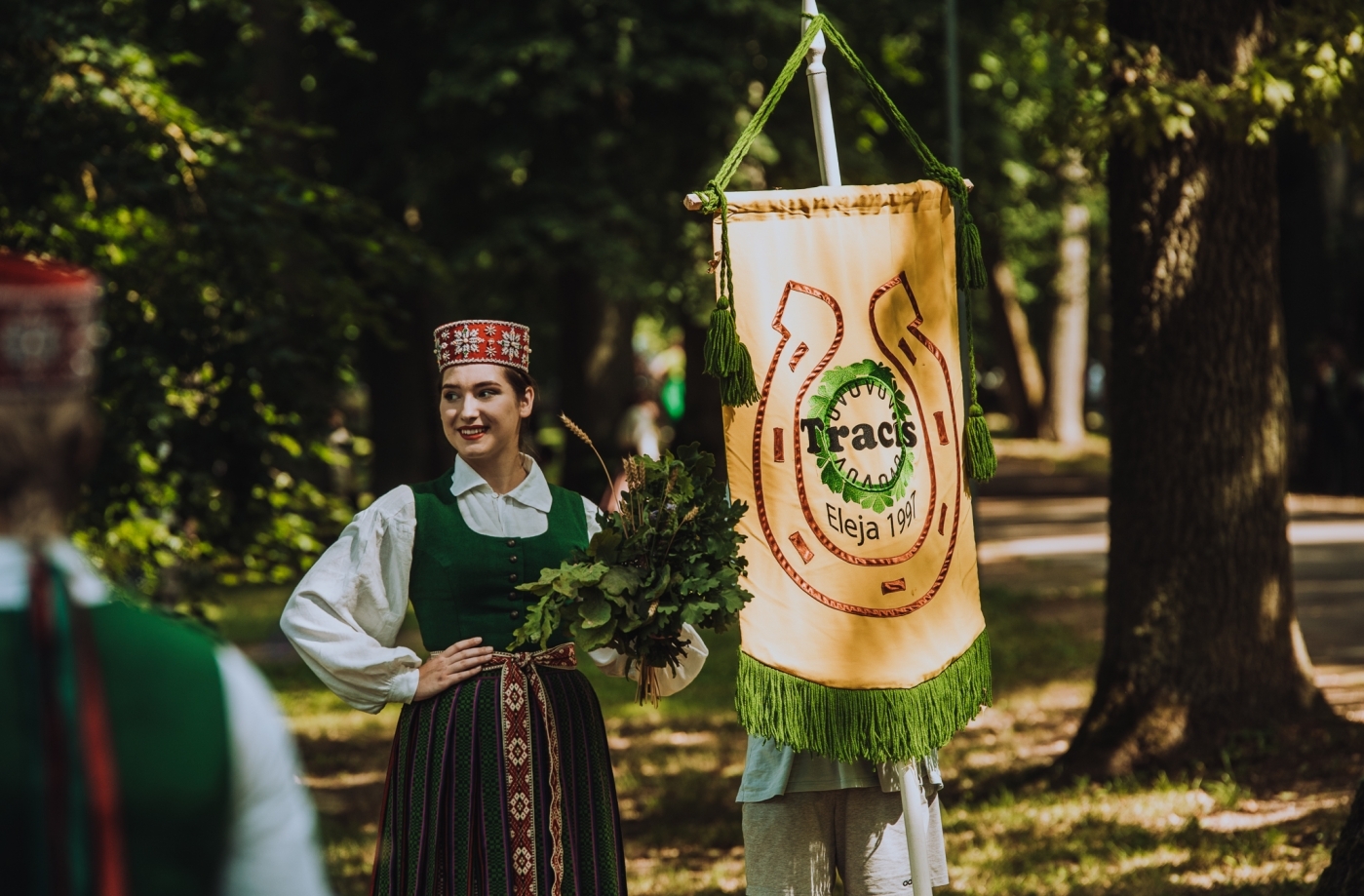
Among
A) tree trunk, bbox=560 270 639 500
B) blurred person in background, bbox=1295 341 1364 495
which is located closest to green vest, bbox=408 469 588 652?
tree trunk, bbox=560 270 639 500

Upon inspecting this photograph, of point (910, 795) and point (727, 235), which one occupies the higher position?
point (727, 235)

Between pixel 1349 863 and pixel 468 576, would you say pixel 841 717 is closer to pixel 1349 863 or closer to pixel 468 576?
pixel 468 576

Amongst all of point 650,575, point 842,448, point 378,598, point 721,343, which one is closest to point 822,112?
point 721,343

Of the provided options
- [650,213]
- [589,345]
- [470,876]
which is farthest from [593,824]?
A: [589,345]

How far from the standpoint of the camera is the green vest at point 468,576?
3490mm

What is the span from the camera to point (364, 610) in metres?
3.47

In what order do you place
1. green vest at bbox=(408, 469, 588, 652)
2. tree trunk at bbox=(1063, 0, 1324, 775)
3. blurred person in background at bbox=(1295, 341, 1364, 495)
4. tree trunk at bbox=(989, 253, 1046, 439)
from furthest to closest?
tree trunk at bbox=(989, 253, 1046, 439) < blurred person in background at bbox=(1295, 341, 1364, 495) < tree trunk at bbox=(1063, 0, 1324, 775) < green vest at bbox=(408, 469, 588, 652)

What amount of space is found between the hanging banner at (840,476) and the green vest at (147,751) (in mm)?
2245

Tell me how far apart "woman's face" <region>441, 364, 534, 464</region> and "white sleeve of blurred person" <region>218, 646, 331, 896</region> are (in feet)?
6.40

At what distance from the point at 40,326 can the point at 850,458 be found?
253 centimetres

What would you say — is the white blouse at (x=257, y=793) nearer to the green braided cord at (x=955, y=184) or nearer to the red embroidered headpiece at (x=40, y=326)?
the red embroidered headpiece at (x=40, y=326)

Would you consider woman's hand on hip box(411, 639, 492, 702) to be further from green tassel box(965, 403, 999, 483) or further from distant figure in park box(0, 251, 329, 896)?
distant figure in park box(0, 251, 329, 896)

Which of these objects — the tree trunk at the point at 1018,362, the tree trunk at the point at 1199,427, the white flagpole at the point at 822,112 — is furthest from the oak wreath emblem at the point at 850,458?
the tree trunk at the point at 1018,362

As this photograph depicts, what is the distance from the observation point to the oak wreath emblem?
149 inches
